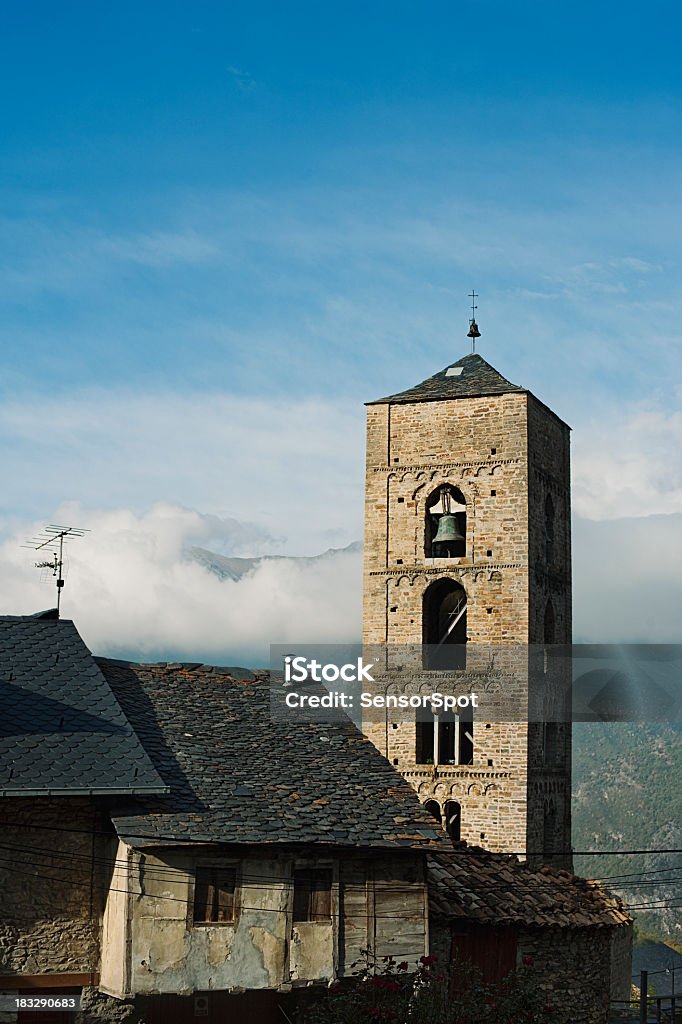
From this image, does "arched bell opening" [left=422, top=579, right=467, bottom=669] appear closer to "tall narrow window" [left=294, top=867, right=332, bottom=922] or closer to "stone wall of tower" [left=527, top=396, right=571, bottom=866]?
"stone wall of tower" [left=527, top=396, right=571, bottom=866]

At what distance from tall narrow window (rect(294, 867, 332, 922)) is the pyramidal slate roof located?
21218 millimetres

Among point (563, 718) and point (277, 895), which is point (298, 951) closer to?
point (277, 895)

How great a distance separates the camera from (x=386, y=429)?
141 feet

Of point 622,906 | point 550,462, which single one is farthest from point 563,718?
point 622,906

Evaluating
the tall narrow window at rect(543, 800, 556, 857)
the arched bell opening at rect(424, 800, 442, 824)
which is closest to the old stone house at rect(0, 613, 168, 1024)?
the arched bell opening at rect(424, 800, 442, 824)

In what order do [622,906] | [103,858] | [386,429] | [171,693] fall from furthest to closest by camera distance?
[386,429] < [622,906] < [171,693] < [103,858]

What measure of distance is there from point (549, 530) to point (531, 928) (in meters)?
18.5

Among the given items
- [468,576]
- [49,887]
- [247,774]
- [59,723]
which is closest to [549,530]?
[468,576]

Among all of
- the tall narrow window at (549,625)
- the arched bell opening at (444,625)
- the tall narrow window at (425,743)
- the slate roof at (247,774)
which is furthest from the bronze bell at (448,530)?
the slate roof at (247,774)

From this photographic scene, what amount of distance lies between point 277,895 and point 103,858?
8.78 feet

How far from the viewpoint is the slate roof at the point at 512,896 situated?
26.0 meters

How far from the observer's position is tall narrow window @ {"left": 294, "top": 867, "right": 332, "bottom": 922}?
75.6 ft

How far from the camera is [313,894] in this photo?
23.1 meters

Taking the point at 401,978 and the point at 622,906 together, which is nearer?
the point at 401,978
